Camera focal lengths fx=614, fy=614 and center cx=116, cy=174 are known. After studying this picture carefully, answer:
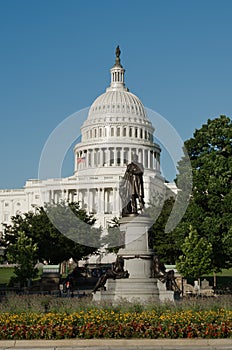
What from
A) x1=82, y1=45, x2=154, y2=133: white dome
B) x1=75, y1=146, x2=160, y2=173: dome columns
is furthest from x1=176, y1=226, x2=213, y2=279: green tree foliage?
x1=82, y1=45, x2=154, y2=133: white dome

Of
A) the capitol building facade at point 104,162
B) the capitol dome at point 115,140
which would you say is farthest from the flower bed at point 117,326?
the capitol dome at point 115,140

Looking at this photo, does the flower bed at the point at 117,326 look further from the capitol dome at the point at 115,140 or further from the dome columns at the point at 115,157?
the dome columns at the point at 115,157

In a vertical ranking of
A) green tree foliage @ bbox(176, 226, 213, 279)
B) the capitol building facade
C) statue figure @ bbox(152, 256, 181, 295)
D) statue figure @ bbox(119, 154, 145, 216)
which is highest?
the capitol building facade

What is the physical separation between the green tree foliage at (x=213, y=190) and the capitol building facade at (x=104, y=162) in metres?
75.1

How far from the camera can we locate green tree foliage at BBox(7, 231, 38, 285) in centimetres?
5125

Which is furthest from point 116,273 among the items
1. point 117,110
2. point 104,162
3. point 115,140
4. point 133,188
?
point 117,110

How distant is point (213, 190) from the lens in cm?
4197

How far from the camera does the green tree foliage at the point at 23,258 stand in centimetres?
5125

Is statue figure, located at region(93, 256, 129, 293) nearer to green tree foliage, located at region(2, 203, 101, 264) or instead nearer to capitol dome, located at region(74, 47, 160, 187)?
green tree foliage, located at region(2, 203, 101, 264)

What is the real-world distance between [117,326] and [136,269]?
33.4ft

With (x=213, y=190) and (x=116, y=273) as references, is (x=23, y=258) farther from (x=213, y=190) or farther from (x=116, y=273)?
(x=116, y=273)

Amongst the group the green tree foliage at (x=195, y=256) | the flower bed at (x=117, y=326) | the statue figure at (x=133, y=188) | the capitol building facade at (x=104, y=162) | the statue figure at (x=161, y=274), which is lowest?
the flower bed at (x=117, y=326)

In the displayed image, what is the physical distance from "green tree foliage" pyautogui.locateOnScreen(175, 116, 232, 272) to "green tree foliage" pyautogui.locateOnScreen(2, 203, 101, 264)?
19.5 meters

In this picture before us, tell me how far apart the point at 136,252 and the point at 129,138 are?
11032 centimetres
